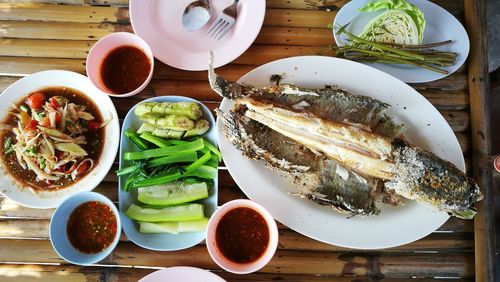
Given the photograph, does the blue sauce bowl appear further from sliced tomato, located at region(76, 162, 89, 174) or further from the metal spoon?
the metal spoon

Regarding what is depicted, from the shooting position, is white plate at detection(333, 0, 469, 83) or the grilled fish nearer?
the grilled fish

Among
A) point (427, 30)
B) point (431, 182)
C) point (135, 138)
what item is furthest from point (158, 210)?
point (427, 30)

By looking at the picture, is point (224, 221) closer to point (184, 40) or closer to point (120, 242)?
point (120, 242)

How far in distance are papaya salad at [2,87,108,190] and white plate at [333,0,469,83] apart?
4.69 feet

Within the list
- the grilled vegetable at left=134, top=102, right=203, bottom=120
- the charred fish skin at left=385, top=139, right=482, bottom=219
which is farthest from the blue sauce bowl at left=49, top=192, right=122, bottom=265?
the charred fish skin at left=385, top=139, right=482, bottom=219

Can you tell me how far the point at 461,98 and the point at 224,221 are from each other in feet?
4.83

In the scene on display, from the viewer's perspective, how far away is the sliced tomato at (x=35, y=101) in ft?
7.11

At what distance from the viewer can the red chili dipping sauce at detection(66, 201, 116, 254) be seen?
2070mm

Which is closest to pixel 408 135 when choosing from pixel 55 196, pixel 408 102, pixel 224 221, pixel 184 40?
pixel 408 102

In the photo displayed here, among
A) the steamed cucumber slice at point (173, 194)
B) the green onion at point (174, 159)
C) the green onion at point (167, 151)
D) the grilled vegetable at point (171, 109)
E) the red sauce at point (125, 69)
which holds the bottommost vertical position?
the steamed cucumber slice at point (173, 194)

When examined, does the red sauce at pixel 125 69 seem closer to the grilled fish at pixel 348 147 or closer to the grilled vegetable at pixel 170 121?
the grilled vegetable at pixel 170 121

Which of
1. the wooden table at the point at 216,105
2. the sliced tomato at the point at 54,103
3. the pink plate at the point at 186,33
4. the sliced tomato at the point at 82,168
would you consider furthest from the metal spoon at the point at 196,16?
the sliced tomato at the point at 82,168

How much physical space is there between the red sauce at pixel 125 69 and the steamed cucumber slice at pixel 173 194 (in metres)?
0.55

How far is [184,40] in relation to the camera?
7.48 feet
